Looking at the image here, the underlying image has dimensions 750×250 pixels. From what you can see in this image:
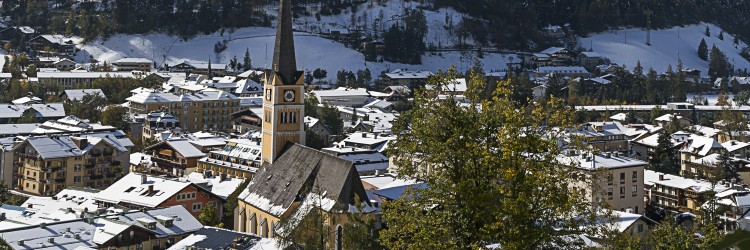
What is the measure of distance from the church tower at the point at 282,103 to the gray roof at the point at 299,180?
4.24 ft

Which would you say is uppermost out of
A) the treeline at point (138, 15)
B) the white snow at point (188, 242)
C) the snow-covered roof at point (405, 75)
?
the treeline at point (138, 15)

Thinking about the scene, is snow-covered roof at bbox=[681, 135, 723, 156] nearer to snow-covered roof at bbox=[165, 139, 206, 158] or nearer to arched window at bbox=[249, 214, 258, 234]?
snow-covered roof at bbox=[165, 139, 206, 158]

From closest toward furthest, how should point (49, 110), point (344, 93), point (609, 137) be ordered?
point (609, 137), point (49, 110), point (344, 93)

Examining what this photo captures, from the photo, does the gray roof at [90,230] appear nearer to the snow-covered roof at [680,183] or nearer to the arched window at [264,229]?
the arched window at [264,229]

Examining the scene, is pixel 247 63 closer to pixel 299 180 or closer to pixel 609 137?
pixel 609 137

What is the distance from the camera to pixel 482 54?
107312mm

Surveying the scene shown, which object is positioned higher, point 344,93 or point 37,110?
point 344,93

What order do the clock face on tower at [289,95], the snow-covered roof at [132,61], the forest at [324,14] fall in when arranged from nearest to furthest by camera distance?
1. the clock face on tower at [289,95]
2. the snow-covered roof at [132,61]
3. the forest at [324,14]

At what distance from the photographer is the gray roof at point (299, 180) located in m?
29.6

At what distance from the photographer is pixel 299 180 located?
31250 mm

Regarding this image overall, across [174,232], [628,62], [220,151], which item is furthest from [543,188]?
[628,62]

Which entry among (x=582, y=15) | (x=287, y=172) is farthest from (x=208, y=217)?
(x=582, y=15)

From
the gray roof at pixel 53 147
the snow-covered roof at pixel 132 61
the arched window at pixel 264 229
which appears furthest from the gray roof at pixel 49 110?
the arched window at pixel 264 229

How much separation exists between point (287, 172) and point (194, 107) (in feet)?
120
